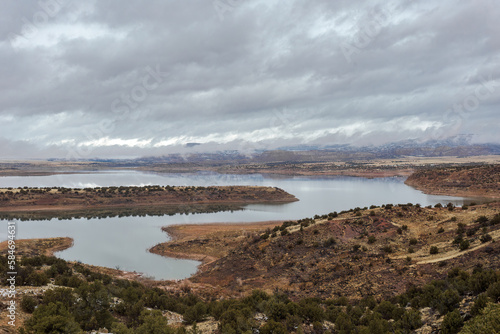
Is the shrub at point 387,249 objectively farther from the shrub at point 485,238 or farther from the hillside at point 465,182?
the hillside at point 465,182

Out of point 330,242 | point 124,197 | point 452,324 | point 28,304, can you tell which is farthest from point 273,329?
point 124,197

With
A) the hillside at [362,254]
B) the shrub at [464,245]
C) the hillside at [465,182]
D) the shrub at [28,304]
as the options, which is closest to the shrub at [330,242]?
the hillside at [362,254]

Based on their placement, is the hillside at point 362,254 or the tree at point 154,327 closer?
the tree at point 154,327

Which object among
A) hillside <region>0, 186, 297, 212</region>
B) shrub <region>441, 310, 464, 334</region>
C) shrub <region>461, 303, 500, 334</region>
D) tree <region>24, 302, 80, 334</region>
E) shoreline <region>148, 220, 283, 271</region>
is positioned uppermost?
shrub <region>461, 303, 500, 334</region>

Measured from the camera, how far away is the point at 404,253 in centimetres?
1969

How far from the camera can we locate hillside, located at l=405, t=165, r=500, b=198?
210 feet

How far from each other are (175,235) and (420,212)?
26391 mm

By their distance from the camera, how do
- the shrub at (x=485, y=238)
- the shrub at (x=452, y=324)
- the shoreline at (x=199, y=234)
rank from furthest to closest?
the shoreline at (x=199, y=234) < the shrub at (x=485, y=238) < the shrub at (x=452, y=324)

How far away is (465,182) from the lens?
71.5 m

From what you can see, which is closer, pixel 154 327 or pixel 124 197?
pixel 154 327

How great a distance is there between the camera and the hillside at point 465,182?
64.1 metres

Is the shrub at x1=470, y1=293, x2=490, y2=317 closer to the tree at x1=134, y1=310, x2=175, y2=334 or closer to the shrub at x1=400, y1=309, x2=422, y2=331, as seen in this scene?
the shrub at x1=400, y1=309, x2=422, y2=331

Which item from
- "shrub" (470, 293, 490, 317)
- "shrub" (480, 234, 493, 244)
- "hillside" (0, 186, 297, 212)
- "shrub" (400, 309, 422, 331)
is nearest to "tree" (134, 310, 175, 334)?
"shrub" (400, 309, 422, 331)

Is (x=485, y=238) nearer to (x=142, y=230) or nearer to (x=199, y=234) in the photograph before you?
(x=199, y=234)
